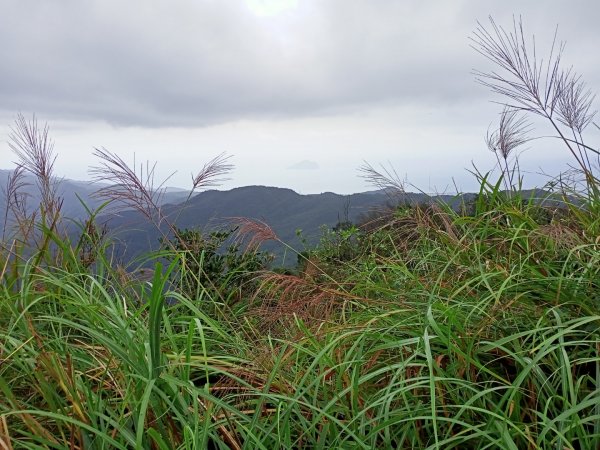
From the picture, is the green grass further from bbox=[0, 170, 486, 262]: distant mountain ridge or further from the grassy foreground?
bbox=[0, 170, 486, 262]: distant mountain ridge

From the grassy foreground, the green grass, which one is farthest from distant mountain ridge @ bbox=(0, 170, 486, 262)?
the green grass

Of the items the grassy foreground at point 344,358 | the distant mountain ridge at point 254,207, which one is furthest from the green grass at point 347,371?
the distant mountain ridge at point 254,207

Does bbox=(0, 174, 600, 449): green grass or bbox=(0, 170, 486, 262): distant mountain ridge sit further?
bbox=(0, 170, 486, 262): distant mountain ridge

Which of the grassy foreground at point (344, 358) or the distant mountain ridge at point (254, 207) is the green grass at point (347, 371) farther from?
the distant mountain ridge at point (254, 207)

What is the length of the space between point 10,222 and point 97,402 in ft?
6.34

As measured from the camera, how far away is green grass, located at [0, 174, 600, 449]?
4.99 ft

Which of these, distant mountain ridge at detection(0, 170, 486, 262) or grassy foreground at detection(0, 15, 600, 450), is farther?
distant mountain ridge at detection(0, 170, 486, 262)

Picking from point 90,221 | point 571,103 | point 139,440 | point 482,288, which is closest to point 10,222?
point 90,221

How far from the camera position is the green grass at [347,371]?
152 centimetres

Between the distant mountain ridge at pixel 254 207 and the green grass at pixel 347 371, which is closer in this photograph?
the green grass at pixel 347 371

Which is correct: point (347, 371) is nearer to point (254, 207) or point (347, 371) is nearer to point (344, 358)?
point (344, 358)

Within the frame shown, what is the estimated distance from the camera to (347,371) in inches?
74.3

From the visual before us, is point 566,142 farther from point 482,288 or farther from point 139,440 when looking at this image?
point 139,440

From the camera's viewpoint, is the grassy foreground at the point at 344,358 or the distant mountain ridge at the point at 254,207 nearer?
the grassy foreground at the point at 344,358
